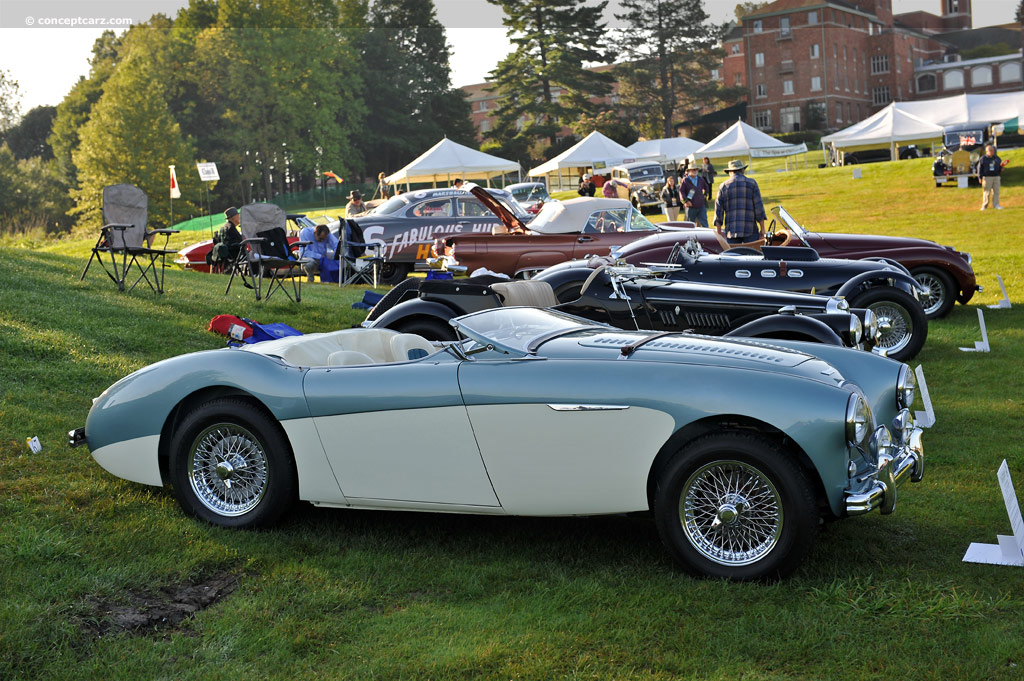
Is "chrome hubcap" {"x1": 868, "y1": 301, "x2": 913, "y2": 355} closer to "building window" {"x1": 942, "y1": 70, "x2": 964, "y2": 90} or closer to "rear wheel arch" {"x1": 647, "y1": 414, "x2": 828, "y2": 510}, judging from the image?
"rear wheel arch" {"x1": 647, "y1": 414, "x2": 828, "y2": 510}

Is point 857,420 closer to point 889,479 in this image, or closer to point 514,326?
point 889,479

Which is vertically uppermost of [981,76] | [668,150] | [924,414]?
[981,76]

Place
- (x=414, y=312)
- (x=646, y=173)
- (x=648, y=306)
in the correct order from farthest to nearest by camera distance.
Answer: (x=646, y=173) → (x=414, y=312) → (x=648, y=306)

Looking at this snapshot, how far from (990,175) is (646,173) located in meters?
19.6

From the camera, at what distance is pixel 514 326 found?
4.96 m

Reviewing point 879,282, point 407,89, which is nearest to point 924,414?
point 879,282

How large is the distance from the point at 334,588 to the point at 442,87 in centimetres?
8659

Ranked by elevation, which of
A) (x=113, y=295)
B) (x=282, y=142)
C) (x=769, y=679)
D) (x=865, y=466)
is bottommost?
(x=769, y=679)

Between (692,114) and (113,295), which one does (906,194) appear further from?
(692,114)

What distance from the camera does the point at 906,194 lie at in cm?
3047

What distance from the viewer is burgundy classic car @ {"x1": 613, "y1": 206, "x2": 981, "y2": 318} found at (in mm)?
11359

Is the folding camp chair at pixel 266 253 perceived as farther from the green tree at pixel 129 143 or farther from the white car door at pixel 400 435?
the green tree at pixel 129 143

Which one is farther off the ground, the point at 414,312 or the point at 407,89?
the point at 407,89

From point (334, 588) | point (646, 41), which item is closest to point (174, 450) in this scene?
point (334, 588)
